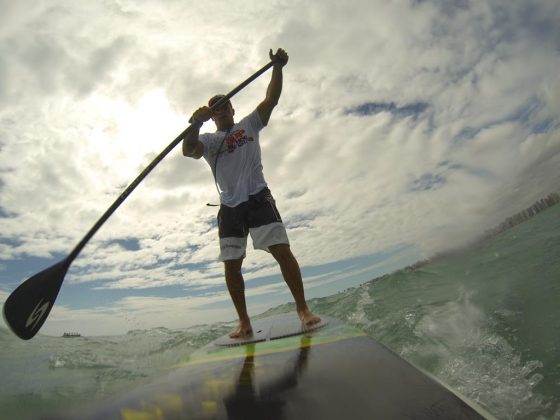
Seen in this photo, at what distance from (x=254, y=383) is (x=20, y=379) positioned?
4810 mm

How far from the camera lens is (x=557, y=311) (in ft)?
12.1

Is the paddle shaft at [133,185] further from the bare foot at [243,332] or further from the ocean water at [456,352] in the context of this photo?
the bare foot at [243,332]

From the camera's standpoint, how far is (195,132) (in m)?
3.19

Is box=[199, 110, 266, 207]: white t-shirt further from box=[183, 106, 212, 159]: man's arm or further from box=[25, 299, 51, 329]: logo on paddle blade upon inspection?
box=[25, 299, 51, 329]: logo on paddle blade

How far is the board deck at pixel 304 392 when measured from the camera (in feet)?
3.60

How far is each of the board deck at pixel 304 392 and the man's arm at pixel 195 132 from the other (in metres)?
2.10

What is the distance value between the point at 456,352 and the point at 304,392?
315 cm

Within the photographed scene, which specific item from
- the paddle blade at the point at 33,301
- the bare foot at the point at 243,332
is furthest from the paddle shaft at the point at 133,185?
the bare foot at the point at 243,332

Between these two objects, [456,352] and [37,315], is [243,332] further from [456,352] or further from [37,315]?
[456,352]

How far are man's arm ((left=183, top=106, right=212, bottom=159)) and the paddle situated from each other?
62 millimetres

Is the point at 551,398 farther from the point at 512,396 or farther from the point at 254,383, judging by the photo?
the point at 254,383

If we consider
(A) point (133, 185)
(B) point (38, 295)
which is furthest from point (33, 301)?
(A) point (133, 185)

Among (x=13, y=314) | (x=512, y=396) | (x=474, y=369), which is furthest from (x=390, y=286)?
(x=13, y=314)

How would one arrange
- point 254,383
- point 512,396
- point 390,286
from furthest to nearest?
1. point 390,286
2. point 512,396
3. point 254,383
